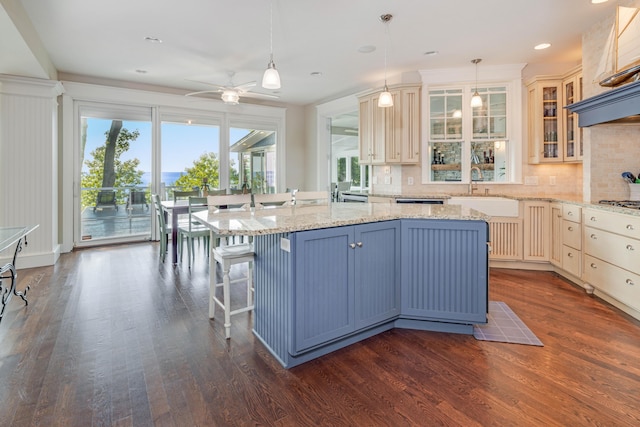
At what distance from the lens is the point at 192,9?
331 cm

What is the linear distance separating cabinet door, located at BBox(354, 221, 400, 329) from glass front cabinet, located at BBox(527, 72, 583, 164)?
318 centimetres

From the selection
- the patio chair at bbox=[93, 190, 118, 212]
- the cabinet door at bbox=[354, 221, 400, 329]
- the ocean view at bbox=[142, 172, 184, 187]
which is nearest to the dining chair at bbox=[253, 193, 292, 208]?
the cabinet door at bbox=[354, 221, 400, 329]

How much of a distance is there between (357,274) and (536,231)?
3.13 meters

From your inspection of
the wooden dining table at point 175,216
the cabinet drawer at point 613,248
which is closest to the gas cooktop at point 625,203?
the cabinet drawer at point 613,248

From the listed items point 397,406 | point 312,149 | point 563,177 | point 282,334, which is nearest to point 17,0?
point 282,334

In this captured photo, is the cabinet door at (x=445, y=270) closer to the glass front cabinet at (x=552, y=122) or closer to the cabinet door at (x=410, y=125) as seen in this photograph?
the cabinet door at (x=410, y=125)

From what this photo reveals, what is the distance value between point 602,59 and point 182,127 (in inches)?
241

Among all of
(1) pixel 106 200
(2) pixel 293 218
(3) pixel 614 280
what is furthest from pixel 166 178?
(3) pixel 614 280

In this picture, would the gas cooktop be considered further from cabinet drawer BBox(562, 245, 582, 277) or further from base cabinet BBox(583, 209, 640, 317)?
cabinet drawer BBox(562, 245, 582, 277)

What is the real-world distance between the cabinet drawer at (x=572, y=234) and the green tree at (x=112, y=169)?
6.39m

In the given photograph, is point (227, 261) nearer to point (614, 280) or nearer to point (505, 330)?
point (505, 330)

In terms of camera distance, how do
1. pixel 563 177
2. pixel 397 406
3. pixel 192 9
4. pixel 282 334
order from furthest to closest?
pixel 563 177 → pixel 192 9 → pixel 282 334 → pixel 397 406

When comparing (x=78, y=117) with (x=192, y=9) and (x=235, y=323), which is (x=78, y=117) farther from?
(x=235, y=323)

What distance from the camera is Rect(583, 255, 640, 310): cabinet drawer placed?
9.18 feet
